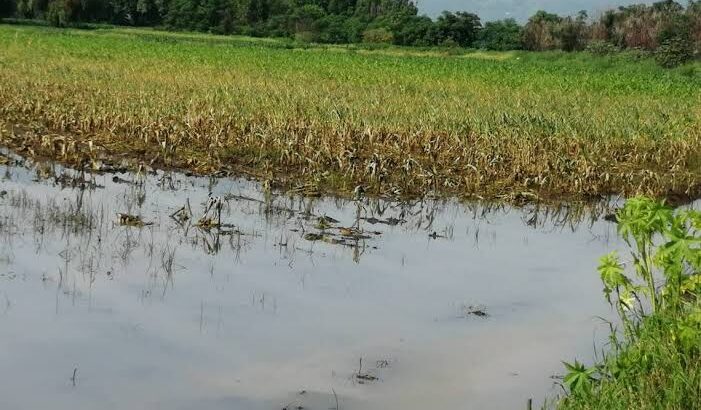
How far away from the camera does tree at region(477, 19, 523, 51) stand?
219 feet

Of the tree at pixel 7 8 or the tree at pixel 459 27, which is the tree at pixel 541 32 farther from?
the tree at pixel 7 8

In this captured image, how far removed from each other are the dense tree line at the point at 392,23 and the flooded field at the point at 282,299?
4266 centimetres

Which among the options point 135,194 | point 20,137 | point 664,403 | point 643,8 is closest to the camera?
point 664,403

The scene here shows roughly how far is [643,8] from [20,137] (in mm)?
55347

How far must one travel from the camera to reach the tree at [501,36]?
6669cm

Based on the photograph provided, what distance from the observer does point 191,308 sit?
6168mm

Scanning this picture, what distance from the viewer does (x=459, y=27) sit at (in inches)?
2714

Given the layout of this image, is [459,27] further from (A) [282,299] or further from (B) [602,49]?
(A) [282,299]

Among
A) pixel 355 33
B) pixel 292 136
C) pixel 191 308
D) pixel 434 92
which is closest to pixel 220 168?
pixel 292 136

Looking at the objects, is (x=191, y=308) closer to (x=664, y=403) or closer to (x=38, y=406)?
(x=38, y=406)

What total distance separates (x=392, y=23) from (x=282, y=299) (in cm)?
6647

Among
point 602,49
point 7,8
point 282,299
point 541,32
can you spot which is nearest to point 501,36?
point 541,32

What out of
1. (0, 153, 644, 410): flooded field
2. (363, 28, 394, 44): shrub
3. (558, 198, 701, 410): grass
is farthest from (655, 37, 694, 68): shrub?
(558, 198, 701, 410): grass

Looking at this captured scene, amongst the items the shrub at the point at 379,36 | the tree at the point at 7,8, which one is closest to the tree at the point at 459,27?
the shrub at the point at 379,36
